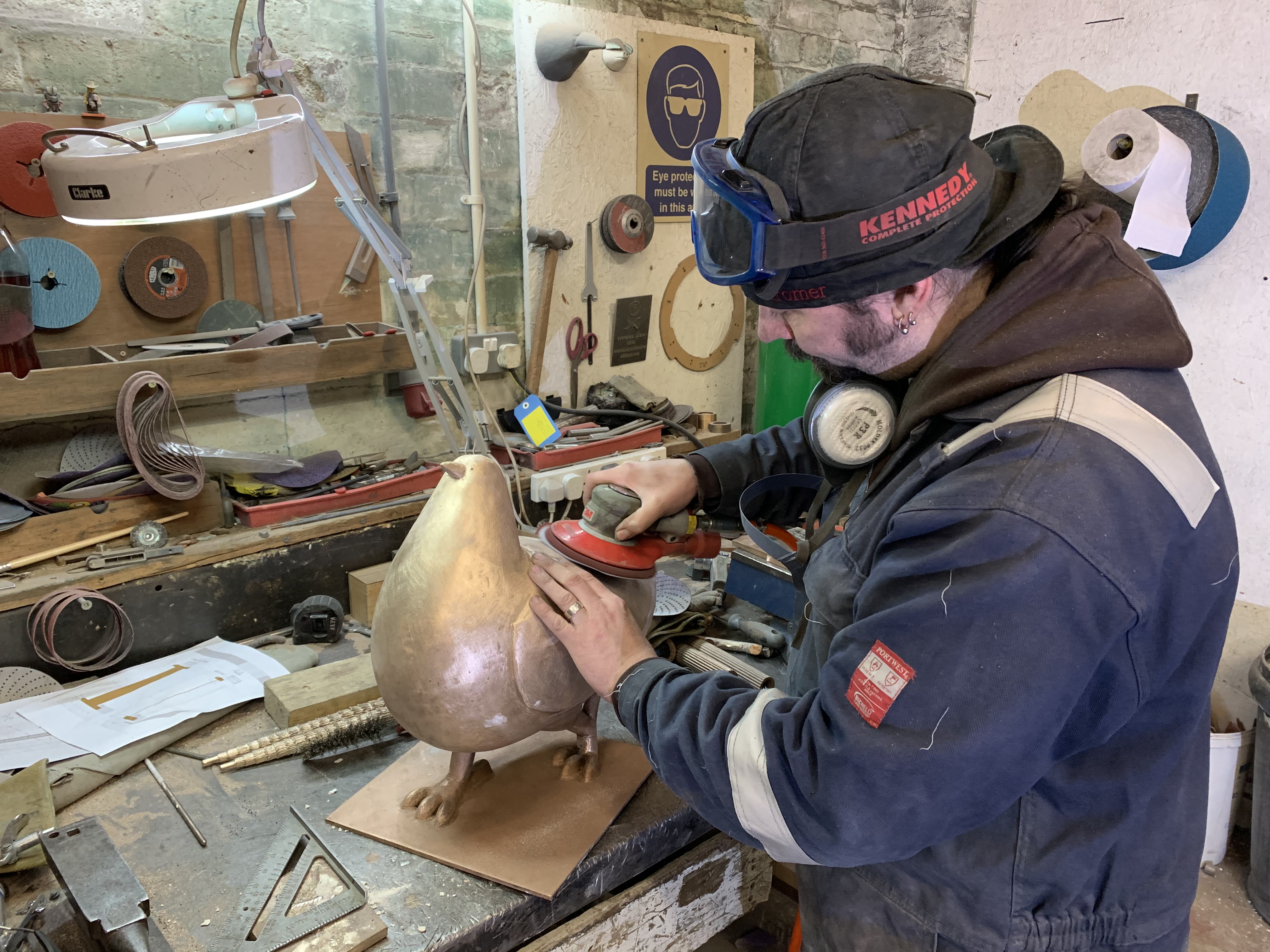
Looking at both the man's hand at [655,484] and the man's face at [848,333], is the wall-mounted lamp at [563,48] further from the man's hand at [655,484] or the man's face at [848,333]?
the man's face at [848,333]

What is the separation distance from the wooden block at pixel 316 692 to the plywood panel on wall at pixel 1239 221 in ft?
6.70

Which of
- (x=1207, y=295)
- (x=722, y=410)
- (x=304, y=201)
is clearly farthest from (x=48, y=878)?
(x=1207, y=295)

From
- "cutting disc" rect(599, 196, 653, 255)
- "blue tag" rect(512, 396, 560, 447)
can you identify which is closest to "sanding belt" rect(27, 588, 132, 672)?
"blue tag" rect(512, 396, 560, 447)

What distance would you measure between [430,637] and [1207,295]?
2207 millimetres

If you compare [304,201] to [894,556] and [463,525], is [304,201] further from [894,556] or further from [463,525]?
[894,556]

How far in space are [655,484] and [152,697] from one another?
1.10 metres

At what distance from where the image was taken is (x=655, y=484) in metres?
1.56

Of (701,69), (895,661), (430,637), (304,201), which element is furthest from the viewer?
(701,69)

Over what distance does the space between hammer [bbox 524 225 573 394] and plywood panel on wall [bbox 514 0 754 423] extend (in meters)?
0.02

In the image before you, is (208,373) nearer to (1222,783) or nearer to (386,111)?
(386,111)

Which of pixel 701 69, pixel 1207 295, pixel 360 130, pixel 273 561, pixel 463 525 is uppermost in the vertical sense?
pixel 701 69

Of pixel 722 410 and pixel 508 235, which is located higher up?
pixel 508 235

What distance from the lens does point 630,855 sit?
1343 millimetres

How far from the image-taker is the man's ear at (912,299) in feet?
3.43
